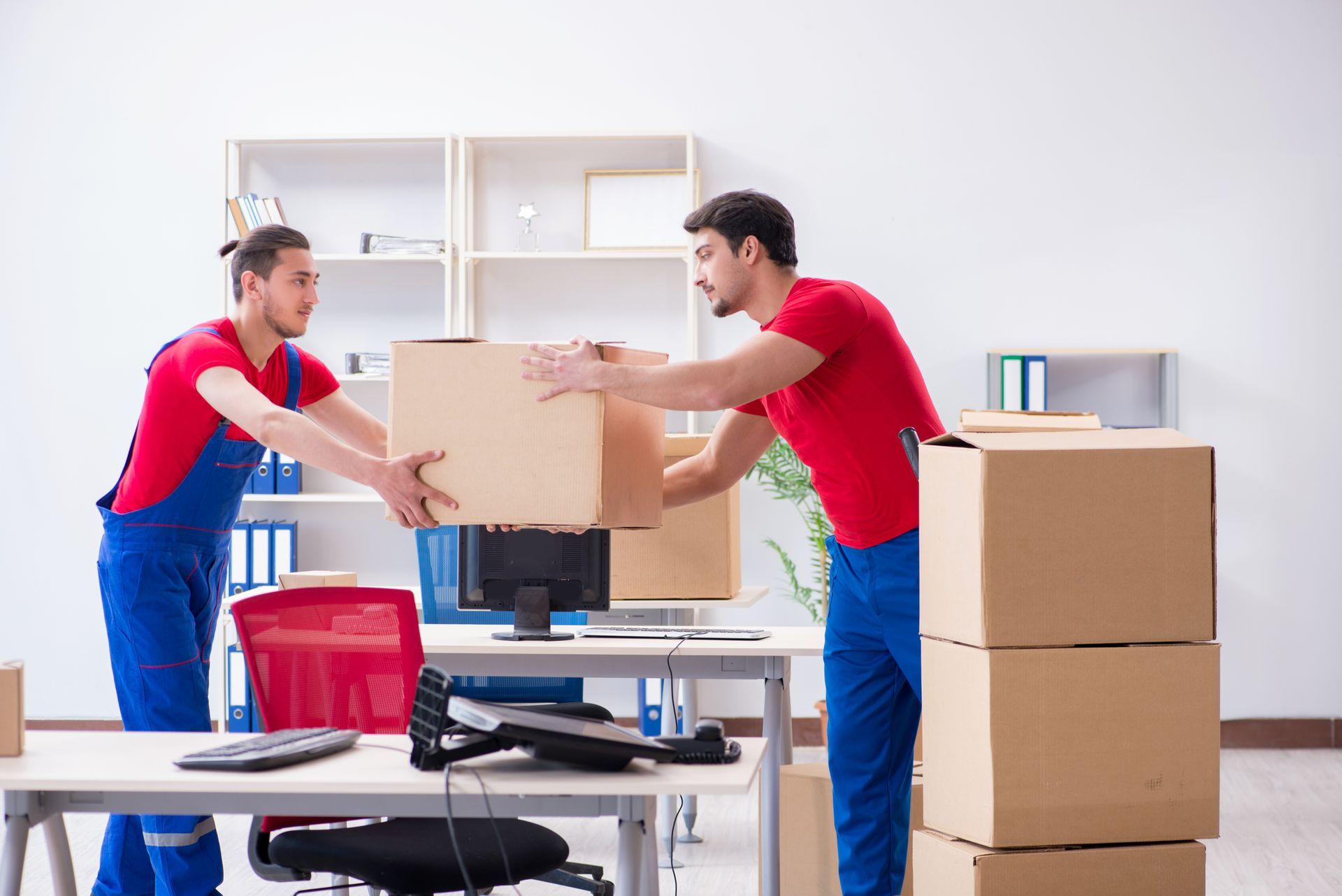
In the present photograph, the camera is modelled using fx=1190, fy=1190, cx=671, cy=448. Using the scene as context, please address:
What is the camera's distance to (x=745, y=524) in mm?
4727

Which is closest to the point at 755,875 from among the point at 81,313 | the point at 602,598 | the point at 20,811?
the point at 602,598

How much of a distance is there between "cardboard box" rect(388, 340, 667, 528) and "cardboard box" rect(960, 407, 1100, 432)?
0.81 metres

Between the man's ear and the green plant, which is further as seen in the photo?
the green plant

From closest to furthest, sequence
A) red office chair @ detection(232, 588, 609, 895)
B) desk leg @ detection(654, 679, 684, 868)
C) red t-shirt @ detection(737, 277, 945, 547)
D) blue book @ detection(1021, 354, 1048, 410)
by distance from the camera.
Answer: red office chair @ detection(232, 588, 609, 895) → red t-shirt @ detection(737, 277, 945, 547) → desk leg @ detection(654, 679, 684, 868) → blue book @ detection(1021, 354, 1048, 410)

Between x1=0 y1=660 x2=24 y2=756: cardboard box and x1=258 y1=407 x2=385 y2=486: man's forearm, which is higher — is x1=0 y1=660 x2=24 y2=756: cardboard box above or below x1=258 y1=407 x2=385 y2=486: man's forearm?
below

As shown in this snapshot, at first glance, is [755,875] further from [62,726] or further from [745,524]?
[62,726]

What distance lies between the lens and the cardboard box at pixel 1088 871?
1.68m

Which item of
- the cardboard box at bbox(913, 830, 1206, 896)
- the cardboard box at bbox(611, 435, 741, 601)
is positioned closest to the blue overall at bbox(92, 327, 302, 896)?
the cardboard box at bbox(611, 435, 741, 601)

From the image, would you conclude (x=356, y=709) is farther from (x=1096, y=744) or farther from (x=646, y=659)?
(x=1096, y=744)

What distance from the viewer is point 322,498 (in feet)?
14.6

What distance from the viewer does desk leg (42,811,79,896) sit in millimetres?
1752

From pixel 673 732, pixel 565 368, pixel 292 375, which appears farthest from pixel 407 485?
pixel 673 732

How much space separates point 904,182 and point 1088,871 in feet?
11.2

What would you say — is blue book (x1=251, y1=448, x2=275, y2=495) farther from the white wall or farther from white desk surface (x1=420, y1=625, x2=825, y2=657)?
white desk surface (x1=420, y1=625, x2=825, y2=657)
